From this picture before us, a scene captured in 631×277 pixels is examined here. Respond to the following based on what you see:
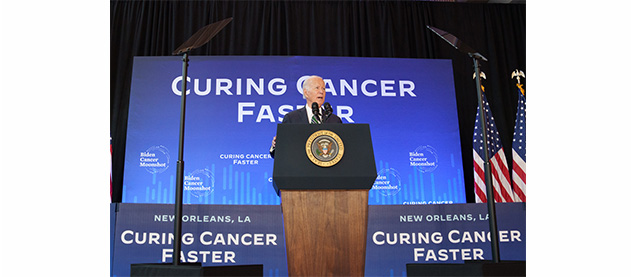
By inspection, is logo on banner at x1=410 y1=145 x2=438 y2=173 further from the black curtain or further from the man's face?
the man's face

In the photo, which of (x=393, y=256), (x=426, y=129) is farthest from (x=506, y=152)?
(x=393, y=256)

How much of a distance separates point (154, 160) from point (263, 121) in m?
1.20

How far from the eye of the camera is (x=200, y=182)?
515cm

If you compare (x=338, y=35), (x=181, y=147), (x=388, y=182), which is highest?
(x=338, y=35)

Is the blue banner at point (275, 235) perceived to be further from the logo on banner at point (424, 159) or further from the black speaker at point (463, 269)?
the black speaker at point (463, 269)

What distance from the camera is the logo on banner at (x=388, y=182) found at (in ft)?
17.2

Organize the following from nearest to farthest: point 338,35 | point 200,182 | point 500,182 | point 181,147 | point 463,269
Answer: point 463,269 < point 181,147 < point 200,182 < point 500,182 < point 338,35

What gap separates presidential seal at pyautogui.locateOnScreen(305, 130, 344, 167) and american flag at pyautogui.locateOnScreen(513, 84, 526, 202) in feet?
12.4

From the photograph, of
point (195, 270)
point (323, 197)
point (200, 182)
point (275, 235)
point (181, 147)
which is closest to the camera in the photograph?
point (195, 270)

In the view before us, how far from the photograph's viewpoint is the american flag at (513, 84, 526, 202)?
18.0 ft

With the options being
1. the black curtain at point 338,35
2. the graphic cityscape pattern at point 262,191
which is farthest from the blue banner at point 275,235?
the black curtain at point 338,35

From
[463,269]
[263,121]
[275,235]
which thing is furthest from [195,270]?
[263,121]

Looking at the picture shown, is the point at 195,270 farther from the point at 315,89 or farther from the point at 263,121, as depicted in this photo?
the point at 263,121

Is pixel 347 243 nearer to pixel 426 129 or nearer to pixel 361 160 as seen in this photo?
pixel 361 160
